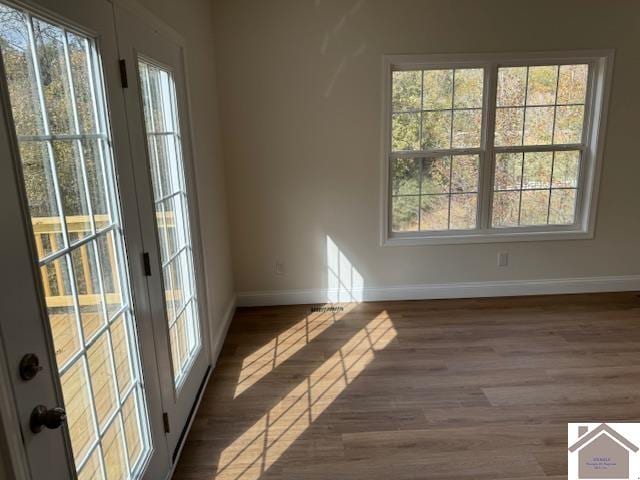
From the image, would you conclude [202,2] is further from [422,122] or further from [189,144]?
[422,122]

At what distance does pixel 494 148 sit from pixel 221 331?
2750 millimetres

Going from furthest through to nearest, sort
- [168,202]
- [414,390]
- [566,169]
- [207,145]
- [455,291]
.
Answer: [455,291]
[566,169]
[207,145]
[414,390]
[168,202]

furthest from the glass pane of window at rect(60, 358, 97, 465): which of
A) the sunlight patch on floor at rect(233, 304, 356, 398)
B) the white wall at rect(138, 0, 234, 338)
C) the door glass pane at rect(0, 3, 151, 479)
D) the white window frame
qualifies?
the white window frame

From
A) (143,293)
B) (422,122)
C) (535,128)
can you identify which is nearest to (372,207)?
(422,122)

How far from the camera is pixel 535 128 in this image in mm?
3725

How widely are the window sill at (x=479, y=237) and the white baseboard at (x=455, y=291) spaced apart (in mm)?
409

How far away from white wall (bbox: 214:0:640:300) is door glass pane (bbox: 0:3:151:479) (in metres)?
2.11

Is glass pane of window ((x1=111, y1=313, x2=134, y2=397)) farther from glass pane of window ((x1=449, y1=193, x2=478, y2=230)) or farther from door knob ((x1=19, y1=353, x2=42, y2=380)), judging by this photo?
glass pane of window ((x1=449, y1=193, x2=478, y2=230))

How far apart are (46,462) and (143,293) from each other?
0.80 meters

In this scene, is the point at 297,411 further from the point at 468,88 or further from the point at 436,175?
the point at 468,88

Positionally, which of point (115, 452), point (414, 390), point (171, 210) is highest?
point (171, 210)

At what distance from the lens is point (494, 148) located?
3.73 meters

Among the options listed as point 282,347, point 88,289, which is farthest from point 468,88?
point 88,289

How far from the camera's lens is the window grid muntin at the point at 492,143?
3.54 meters
